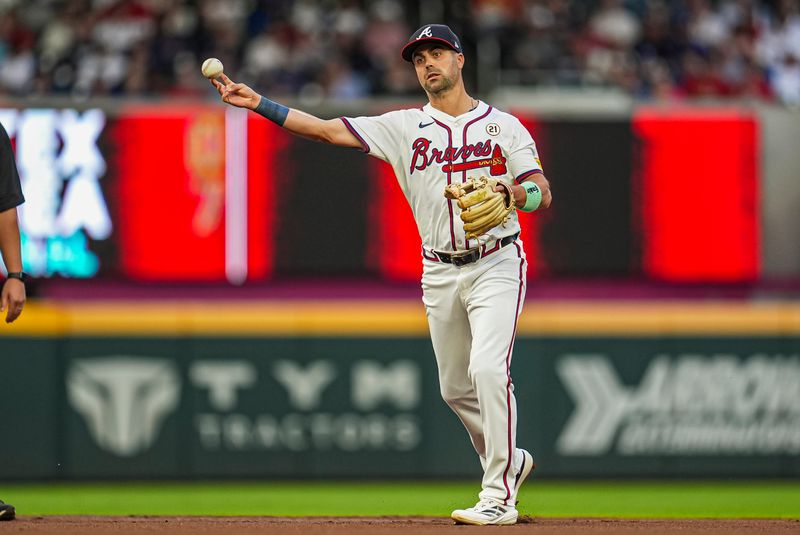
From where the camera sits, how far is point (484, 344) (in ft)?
15.9

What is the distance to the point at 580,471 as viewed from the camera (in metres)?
9.00

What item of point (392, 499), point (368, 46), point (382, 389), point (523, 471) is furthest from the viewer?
point (368, 46)

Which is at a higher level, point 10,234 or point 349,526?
point 10,234

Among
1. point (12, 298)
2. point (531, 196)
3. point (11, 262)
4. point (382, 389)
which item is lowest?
point (382, 389)

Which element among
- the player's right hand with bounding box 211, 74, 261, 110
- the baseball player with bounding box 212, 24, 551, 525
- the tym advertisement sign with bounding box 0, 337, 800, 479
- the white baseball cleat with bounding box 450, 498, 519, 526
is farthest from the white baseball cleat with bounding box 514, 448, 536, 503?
the tym advertisement sign with bounding box 0, 337, 800, 479

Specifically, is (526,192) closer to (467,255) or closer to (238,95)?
(467,255)

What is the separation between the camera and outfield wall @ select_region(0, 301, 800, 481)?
8836mm

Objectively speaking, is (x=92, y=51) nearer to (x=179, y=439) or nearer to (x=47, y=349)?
(x=47, y=349)

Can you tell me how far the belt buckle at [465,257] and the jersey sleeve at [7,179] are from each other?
1.64 m

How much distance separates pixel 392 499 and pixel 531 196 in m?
3.43

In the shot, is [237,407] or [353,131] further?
[237,407]

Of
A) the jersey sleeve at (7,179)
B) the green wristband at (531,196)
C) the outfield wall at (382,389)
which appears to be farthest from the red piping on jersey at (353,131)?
the outfield wall at (382,389)

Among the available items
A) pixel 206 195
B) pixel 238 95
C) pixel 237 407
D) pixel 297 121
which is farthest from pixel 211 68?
pixel 237 407

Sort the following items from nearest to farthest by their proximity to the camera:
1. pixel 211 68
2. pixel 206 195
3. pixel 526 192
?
pixel 211 68, pixel 526 192, pixel 206 195
